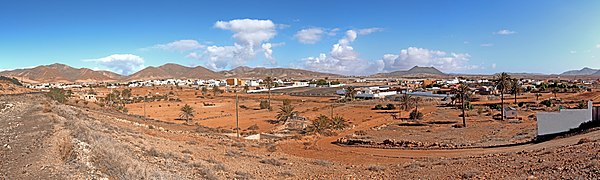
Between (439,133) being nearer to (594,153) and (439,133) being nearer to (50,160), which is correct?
(594,153)

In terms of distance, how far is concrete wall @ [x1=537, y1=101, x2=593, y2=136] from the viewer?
90.4 ft

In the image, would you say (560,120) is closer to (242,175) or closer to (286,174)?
(286,174)

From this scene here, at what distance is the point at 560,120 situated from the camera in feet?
91.8

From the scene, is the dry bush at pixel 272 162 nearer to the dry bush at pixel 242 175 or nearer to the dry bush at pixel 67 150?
the dry bush at pixel 242 175

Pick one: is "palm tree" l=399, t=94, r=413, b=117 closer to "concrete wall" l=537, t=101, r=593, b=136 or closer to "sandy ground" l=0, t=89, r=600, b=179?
"concrete wall" l=537, t=101, r=593, b=136

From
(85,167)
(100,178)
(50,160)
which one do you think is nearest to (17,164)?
(50,160)

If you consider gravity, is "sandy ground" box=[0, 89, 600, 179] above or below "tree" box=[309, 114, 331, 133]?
above

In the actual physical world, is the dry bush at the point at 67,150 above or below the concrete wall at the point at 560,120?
above

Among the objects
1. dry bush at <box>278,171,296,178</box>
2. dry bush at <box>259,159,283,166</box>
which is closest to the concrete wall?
dry bush at <box>259,159,283,166</box>

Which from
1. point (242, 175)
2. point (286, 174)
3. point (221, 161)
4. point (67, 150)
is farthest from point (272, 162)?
point (67, 150)

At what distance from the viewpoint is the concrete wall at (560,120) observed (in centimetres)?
2756

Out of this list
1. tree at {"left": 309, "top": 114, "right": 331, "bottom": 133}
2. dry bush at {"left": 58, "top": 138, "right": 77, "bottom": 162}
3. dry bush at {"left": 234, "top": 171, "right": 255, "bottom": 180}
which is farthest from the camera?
tree at {"left": 309, "top": 114, "right": 331, "bottom": 133}

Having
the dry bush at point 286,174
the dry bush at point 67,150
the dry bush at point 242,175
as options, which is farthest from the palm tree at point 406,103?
the dry bush at point 67,150

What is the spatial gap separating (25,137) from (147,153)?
15.1ft
